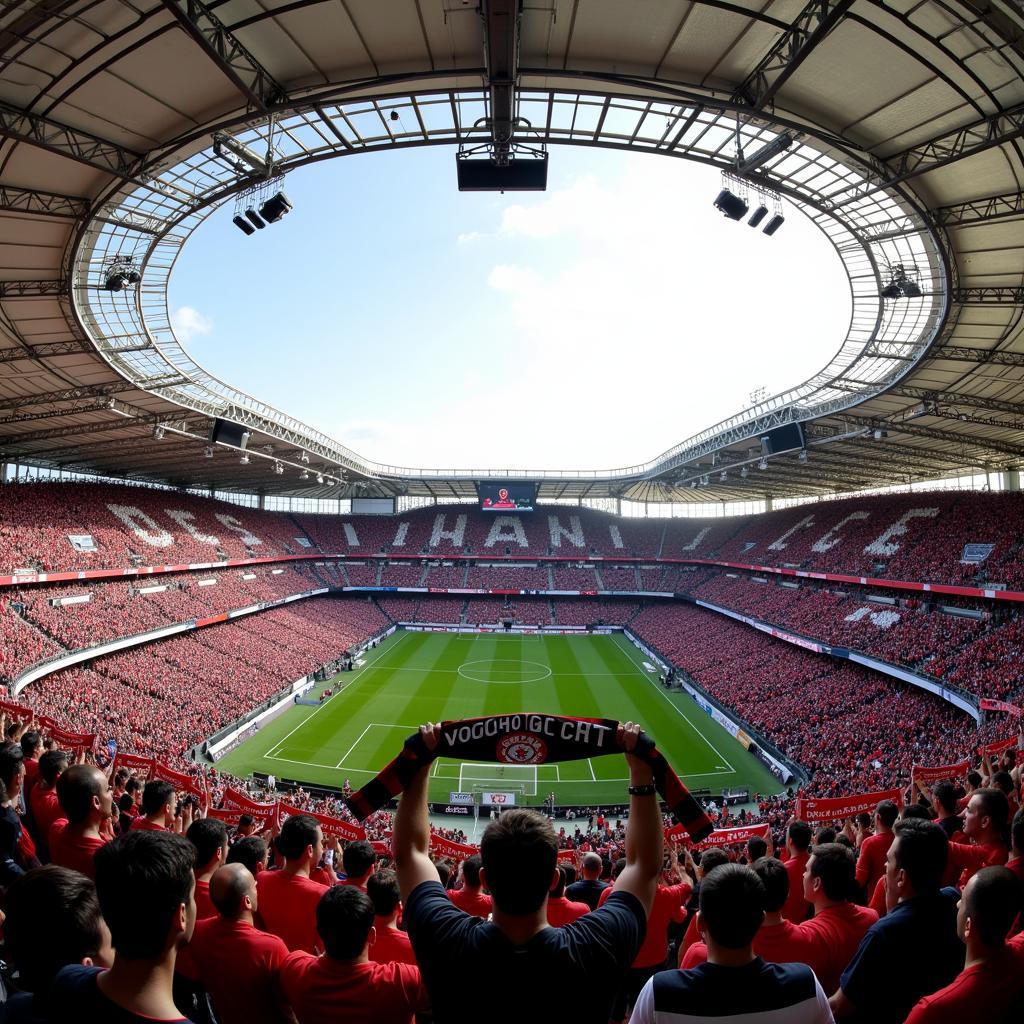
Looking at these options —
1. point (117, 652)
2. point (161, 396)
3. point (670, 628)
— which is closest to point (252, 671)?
point (117, 652)

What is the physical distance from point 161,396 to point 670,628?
38.8 metres

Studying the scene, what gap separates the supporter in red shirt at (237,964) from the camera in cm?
323

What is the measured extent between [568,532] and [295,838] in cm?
6351

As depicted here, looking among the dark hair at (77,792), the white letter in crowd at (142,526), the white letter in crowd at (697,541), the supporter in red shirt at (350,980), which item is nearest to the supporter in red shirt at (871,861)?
the supporter in red shirt at (350,980)

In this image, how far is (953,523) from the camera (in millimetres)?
33656

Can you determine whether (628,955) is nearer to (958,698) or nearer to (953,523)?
(958,698)

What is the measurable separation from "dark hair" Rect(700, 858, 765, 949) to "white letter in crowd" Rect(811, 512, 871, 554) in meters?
43.5

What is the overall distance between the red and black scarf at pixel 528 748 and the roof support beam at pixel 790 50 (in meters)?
10.7

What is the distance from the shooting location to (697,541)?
63.1 metres

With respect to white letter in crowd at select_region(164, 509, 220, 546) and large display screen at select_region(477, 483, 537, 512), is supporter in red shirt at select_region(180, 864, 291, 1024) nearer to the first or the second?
white letter in crowd at select_region(164, 509, 220, 546)

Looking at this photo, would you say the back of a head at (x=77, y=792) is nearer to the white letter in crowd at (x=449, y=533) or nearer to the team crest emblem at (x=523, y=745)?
the team crest emblem at (x=523, y=745)

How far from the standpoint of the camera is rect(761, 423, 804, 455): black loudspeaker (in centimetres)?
3095

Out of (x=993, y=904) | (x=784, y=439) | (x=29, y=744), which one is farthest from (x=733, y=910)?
(x=784, y=439)

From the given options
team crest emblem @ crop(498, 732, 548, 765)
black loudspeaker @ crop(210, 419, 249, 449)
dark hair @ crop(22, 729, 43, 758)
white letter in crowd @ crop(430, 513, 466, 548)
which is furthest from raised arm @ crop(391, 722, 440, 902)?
white letter in crowd @ crop(430, 513, 466, 548)
